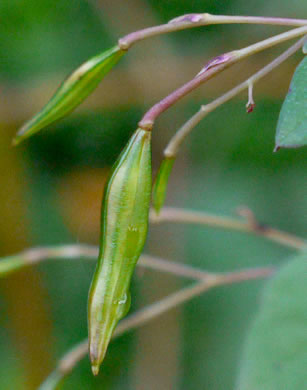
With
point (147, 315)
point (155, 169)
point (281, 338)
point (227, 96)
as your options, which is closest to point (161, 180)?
point (227, 96)

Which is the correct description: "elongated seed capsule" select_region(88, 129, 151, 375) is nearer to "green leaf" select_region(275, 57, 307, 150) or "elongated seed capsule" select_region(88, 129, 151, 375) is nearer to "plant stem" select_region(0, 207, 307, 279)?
"green leaf" select_region(275, 57, 307, 150)

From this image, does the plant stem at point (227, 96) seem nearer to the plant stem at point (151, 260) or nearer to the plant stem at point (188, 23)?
the plant stem at point (188, 23)

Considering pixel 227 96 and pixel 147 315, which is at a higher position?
pixel 227 96

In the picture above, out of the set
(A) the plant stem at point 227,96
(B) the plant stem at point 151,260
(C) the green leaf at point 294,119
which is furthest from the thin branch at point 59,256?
(C) the green leaf at point 294,119

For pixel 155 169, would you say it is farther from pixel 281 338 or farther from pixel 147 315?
pixel 281 338

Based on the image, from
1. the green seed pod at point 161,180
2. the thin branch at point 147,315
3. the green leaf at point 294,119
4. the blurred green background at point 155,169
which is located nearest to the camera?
the green leaf at point 294,119

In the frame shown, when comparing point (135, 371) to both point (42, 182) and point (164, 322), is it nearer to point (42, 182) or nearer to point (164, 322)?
point (164, 322)
